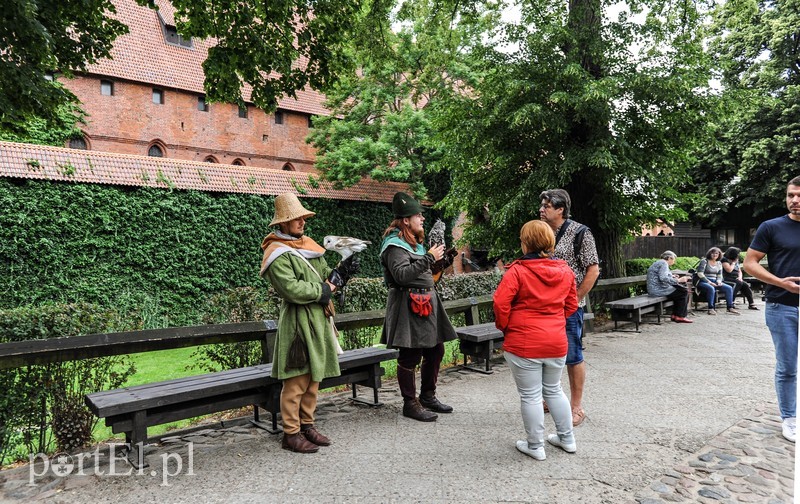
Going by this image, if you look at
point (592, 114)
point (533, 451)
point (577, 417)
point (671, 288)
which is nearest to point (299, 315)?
point (533, 451)

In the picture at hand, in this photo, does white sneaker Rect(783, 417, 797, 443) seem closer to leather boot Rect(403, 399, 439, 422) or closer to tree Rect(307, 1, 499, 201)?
leather boot Rect(403, 399, 439, 422)

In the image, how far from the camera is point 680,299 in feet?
35.7

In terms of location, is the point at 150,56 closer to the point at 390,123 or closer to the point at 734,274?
the point at 390,123

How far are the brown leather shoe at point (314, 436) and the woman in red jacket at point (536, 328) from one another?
1.47 m

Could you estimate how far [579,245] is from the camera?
443 cm

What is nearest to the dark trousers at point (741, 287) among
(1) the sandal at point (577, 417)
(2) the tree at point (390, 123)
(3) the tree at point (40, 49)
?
(2) the tree at point (390, 123)

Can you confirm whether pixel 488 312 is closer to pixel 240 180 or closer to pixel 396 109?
pixel 240 180

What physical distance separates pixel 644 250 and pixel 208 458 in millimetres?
26130

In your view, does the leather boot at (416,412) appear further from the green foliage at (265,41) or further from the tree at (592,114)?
the tree at (592,114)

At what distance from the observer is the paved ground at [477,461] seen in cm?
320

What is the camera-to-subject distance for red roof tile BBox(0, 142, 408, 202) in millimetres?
12258

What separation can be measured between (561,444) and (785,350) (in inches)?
75.7

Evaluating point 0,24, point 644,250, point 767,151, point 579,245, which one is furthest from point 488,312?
point 767,151
